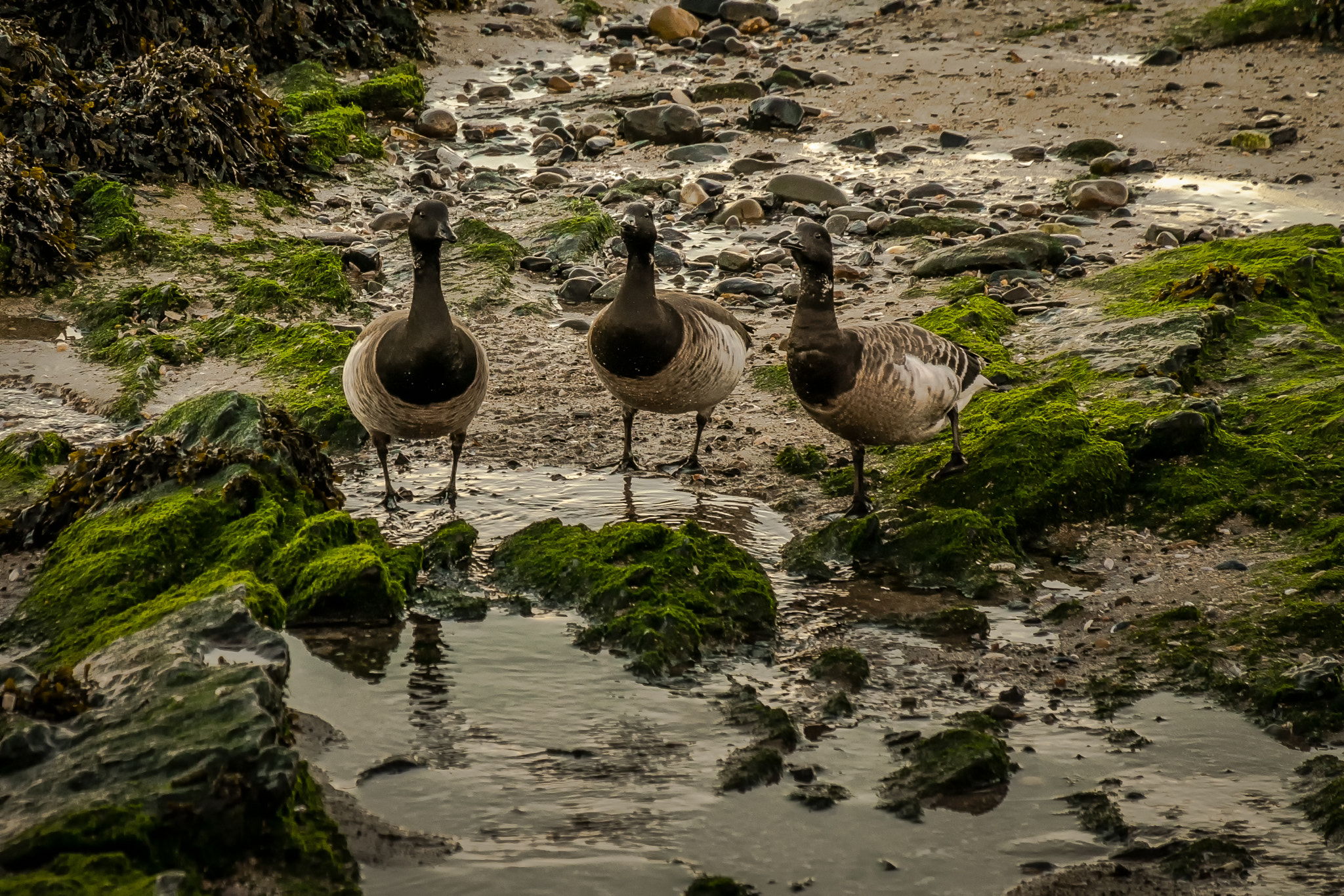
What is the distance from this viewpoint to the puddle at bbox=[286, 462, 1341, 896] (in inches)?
183

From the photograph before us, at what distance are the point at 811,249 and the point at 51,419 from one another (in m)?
5.64

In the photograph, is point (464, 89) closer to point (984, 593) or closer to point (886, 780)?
point (984, 593)

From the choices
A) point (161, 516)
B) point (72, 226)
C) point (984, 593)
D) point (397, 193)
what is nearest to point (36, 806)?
point (161, 516)

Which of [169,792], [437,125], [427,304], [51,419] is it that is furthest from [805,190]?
[169,792]

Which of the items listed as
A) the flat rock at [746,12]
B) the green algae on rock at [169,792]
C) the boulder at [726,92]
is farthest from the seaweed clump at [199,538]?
the flat rock at [746,12]

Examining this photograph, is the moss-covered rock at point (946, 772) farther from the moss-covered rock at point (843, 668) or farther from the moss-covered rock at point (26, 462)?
the moss-covered rock at point (26, 462)

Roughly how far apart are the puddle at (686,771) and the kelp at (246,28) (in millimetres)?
10443

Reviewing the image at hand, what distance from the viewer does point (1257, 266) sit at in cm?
1012

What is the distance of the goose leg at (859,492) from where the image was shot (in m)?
7.82

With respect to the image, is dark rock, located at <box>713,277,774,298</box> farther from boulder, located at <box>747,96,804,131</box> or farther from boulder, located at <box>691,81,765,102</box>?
boulder, located at <box>691,81,765,102</box>

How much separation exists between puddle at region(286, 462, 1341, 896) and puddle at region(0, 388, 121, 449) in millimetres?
3478

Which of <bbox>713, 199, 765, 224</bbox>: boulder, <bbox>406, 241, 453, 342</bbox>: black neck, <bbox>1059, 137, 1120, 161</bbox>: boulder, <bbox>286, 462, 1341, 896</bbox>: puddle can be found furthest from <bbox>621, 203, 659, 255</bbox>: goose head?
<bbox>1059, 137, 1120, 161</bbox>: boulder

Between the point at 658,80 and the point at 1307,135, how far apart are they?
9.14 metres

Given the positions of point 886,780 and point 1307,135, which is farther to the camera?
point 1307,135
